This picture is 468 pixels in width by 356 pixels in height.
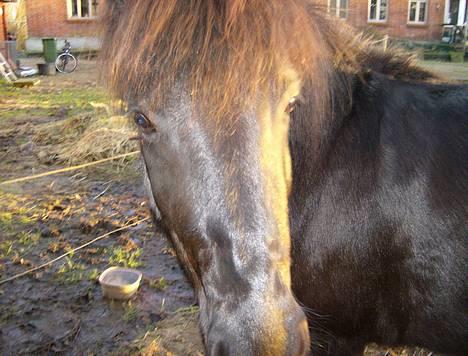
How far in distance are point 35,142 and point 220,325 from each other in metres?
7.32

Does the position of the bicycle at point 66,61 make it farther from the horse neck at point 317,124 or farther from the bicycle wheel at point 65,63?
A: the horse neck at point 317,124

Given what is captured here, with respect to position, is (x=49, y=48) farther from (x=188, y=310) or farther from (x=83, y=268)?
(x=188, y=310)

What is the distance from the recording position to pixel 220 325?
4.51 feet

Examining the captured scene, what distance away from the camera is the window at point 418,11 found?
26.9m

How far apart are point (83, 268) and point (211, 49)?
3.03 metres

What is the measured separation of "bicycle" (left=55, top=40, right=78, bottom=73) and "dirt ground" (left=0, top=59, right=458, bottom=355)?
37.3 feet

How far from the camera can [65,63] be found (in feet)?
57.6

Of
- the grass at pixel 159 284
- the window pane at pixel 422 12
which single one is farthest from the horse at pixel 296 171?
the window pane at pixel 422 12

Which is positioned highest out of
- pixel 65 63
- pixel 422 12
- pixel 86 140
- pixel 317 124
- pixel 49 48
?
pixel 422 12

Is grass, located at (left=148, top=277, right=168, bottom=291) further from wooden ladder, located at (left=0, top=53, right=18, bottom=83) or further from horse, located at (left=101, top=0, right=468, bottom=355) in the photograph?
wooden ladder, located at (left=0, top=53, right=18, bottom=83)

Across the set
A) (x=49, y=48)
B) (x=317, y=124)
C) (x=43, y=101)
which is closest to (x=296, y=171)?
(x=317, y=124)

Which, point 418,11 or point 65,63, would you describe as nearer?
point 65,63

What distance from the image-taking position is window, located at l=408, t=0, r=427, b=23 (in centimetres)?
2688

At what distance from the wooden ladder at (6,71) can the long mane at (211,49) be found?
14.6 meters
